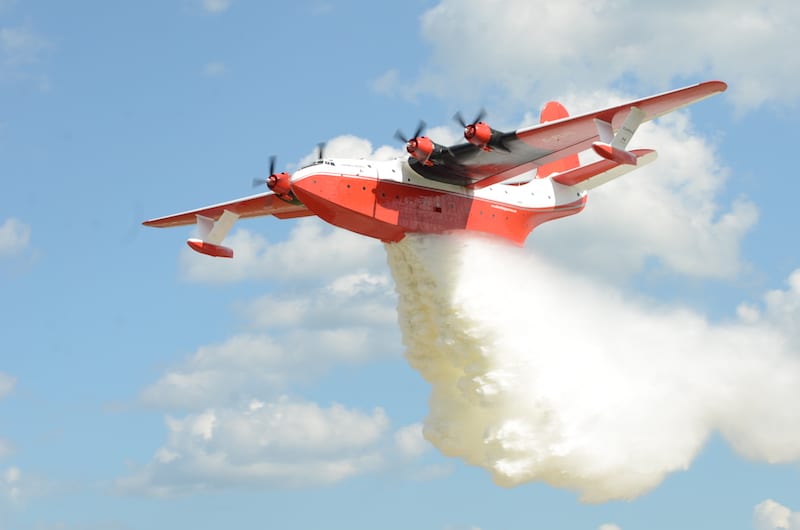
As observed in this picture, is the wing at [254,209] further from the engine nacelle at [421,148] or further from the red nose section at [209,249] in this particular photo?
the engine nacelle at [421,148]

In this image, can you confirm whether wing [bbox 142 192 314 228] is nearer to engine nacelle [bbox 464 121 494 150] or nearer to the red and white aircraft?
the red and white aircraft

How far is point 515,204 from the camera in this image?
36062 mm

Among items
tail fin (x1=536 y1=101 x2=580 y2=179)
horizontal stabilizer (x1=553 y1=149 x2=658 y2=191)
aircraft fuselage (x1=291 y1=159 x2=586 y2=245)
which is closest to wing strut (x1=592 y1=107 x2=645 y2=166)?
aircraft fuselage (x1=291 y1=159 x2=586 y2=245)

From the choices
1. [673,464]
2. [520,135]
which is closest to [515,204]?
[520,135]

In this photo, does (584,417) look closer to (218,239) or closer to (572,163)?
(572,163)

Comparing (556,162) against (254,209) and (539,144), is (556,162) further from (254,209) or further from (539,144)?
(254,209)

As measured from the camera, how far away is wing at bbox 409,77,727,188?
101 ft

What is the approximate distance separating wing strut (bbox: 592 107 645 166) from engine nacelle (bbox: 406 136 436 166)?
422 centimetres

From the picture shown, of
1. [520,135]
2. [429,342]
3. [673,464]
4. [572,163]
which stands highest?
[572,163]

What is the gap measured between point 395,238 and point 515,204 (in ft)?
11.9

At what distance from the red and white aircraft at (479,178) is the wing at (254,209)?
0.16 meters

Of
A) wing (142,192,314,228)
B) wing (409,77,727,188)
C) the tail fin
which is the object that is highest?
the tail fin

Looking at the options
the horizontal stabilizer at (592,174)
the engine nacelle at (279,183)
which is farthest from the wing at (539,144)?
the engine nacelle at (279,183)

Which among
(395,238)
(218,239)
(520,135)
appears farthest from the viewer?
(218,239)
